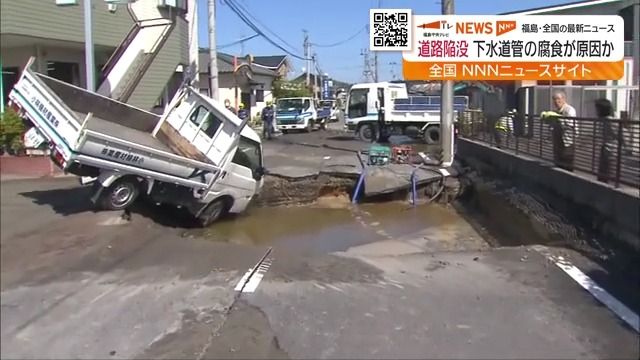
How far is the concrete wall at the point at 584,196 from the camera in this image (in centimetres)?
740

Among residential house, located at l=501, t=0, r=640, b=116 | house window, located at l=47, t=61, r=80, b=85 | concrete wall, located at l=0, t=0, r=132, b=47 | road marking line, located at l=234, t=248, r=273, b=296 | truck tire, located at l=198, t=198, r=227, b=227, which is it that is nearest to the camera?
road marking line, located at l=234, t=248, r=273, b=296

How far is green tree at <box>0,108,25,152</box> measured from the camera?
563 inches

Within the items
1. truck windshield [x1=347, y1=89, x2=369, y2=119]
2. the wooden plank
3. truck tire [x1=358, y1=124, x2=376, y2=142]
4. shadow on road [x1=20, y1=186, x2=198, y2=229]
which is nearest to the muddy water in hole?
shadow on road [x1=20, y1=186, x2=198, y2=229]

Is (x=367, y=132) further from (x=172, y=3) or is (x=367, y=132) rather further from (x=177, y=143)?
(x=177, y=143)

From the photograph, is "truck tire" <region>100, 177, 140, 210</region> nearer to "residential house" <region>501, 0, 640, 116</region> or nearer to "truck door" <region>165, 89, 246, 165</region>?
"truck door" <region>165, 89, 246, 165</region>

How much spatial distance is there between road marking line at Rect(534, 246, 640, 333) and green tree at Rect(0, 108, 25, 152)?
11639 mm

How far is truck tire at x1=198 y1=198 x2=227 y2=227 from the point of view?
1134cm

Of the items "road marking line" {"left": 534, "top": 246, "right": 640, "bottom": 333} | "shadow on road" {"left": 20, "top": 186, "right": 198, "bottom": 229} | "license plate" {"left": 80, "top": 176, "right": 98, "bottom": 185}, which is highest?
"license plate" {"left": 80, "top": 176, "right": 98, "bottom": 185}

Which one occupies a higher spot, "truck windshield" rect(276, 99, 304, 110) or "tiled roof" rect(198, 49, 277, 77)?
"tiled roof" rect(198, 49, 277, 77)

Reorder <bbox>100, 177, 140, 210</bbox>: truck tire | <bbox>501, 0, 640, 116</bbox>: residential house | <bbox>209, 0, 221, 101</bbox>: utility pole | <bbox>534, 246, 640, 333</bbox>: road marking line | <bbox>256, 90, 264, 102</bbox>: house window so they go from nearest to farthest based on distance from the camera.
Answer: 1. <bbox>534, 246, 640, 333</bbox>: road marking line
2. <bbox>100, 177, 140, 210</bbox>: truck tire
3. <bbox>209, 0, 221, 101</bbox>: utility pole
4. <bbox>501, 0, 640, 116</bbox>: residential house
5. <bbox>256, 90, 264, 102</bbox>: house window

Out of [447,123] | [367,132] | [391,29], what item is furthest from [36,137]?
[367,132]

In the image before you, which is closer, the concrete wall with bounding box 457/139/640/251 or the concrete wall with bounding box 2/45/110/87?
the concrete wall with bounding box 457/139/640/251

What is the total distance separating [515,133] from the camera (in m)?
14.5
